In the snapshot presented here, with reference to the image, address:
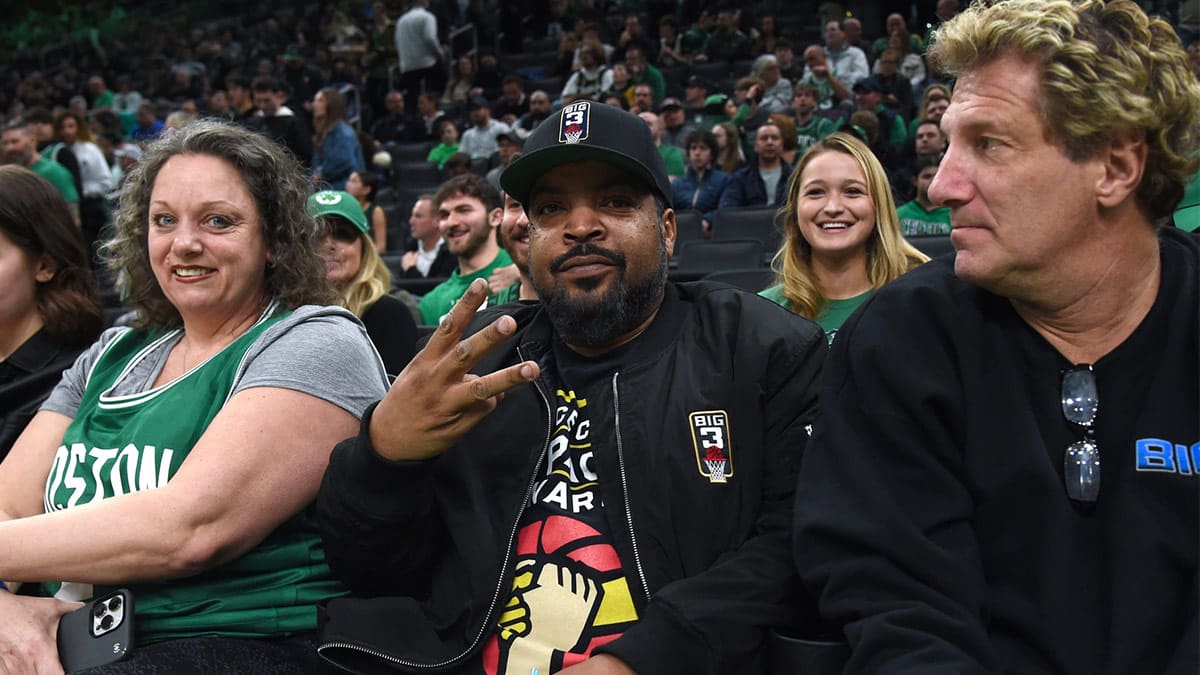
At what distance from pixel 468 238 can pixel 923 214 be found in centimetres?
267

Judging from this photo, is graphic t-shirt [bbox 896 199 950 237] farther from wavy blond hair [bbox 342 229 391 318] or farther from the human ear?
the human ear

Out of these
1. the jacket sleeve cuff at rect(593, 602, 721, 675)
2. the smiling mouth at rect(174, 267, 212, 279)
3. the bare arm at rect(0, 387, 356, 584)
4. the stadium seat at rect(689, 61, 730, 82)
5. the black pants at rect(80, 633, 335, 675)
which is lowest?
the black pants at rect(80, 633, 335, 675)

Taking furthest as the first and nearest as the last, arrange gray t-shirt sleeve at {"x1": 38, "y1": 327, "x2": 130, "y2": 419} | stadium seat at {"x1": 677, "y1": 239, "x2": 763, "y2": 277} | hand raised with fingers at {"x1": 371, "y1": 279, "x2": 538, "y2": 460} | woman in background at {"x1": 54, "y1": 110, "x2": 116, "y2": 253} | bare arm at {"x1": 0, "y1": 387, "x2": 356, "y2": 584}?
woman in background at {"x1": 54, "y1": 110, "x2": 116, "y2": 253} < stadium seat at {"x1": 677, "y1": 239, "x2": 763, "y2": 277} < gray t-shirt sleeve at {"x1": 38, "y1": 327, "x2": 130, "y2": 419} < bare arm at {"x1": 0, "y1": 387, "x2": 356, "y2": 584} < hand raised with fingers at {"x1": 371, "y1": 279, "x2": 538, "y2": 460}

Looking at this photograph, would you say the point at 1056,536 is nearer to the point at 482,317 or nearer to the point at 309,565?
the point at 482,317

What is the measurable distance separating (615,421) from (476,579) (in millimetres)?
334

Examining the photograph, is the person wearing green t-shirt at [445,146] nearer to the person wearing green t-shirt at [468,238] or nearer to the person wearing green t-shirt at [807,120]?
the person wearing green t-shirt at [807,120]

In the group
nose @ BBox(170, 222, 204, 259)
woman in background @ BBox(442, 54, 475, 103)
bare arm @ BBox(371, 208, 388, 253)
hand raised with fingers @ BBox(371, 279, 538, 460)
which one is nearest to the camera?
hand raised with fingers @ BBox(371, 279, 538, 460)

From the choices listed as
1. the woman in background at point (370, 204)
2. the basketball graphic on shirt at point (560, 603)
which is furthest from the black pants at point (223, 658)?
the woman in background at point (370, 204)

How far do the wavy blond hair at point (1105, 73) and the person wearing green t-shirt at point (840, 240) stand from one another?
6.18 ft

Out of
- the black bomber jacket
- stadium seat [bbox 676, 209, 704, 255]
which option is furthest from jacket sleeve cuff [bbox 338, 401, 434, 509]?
stadium seat [bbox 676, 209, 704, 255]

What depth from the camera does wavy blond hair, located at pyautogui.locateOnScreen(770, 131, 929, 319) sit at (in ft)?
11.2

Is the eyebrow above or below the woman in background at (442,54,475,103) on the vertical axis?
below

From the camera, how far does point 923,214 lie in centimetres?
623

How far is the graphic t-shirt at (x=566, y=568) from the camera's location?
5.75 feet
